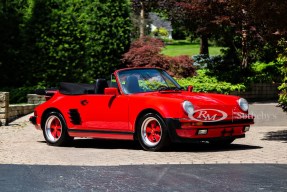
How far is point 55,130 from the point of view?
13234 millimetres

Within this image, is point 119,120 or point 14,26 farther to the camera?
point 14,26

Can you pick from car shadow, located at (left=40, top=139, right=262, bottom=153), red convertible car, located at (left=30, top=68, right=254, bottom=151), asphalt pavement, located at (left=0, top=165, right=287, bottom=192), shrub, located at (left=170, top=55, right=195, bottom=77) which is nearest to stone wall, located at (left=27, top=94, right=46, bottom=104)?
shrub, located at (left=170, top=55, right=195, bottom=77)

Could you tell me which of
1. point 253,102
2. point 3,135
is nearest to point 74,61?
point 253,102

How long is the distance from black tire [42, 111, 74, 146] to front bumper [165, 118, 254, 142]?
9.26 ft

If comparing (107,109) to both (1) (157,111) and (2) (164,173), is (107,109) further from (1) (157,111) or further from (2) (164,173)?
(2) (164,173)

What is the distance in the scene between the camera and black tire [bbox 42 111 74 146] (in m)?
13.0

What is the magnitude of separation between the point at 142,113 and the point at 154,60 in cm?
1223

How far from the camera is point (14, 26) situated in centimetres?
2420

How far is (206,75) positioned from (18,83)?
7.31m

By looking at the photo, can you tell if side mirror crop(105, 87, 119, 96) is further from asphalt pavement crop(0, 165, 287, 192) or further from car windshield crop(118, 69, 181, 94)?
asphalt pavement crop(0, 165, 287, 192)

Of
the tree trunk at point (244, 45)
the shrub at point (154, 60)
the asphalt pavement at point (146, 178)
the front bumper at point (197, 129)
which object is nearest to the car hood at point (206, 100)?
the front bumper at point (197, 129)

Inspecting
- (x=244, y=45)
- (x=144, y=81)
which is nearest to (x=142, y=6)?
(x=244, y=45)

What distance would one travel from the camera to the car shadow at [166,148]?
1198 centimetres

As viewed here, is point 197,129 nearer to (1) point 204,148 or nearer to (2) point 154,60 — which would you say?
(1) point 204,148
